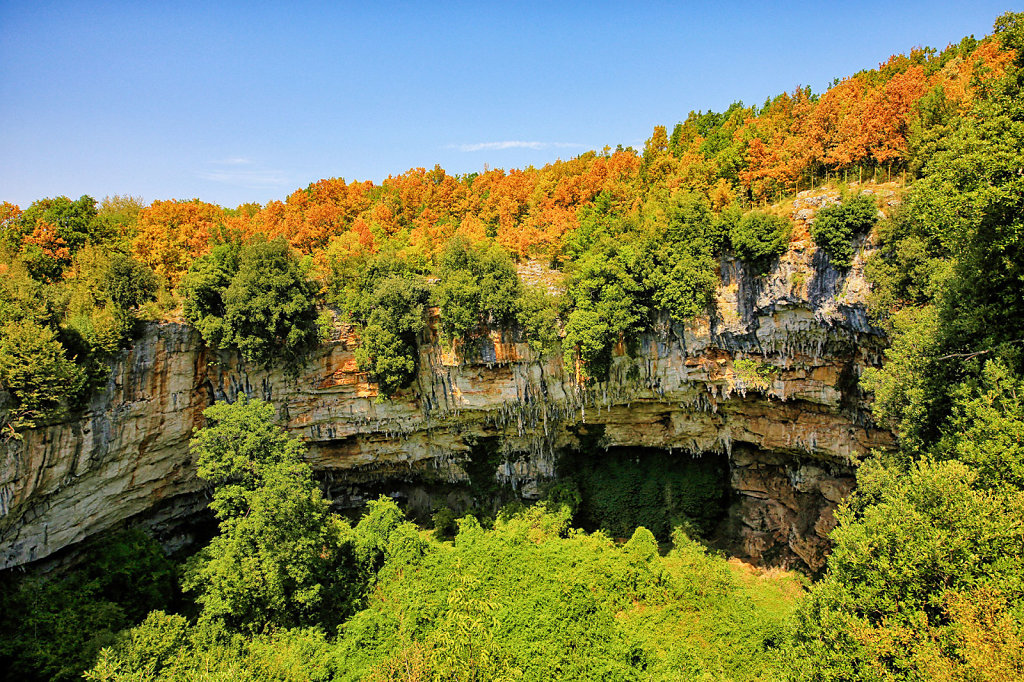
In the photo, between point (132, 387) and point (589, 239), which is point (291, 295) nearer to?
point (132, 387)

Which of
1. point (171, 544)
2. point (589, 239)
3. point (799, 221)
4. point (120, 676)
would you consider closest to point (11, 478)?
point (120, 676)

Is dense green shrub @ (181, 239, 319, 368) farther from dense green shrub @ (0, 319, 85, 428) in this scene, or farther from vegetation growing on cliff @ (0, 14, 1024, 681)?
dense green shrub @ (0, 319, 85, 428)

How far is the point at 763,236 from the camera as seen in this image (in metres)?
18.6

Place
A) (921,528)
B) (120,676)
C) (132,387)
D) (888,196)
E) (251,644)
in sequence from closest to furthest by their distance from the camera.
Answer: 1. (921,528)
2. (120,676)
3. (251,644)
4. (888,196)
5. (132,387)

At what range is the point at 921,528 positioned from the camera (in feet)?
34.6

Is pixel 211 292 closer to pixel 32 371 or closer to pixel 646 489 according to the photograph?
pixel 32 371

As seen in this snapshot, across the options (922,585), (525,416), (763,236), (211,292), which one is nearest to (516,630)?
(922,585)

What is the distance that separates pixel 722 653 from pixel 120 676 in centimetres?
1604

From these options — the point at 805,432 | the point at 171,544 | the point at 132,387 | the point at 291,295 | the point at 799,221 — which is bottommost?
the point at 171,544

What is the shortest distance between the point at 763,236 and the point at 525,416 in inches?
460

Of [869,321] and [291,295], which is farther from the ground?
[291,295]

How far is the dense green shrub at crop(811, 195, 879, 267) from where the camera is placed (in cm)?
1684

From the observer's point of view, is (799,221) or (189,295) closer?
(799,221)

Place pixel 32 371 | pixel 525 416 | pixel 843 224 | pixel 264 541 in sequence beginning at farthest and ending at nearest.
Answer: pixel 525 416 → pixel 264 541 → pixel 843 224 → pixel 32 371
